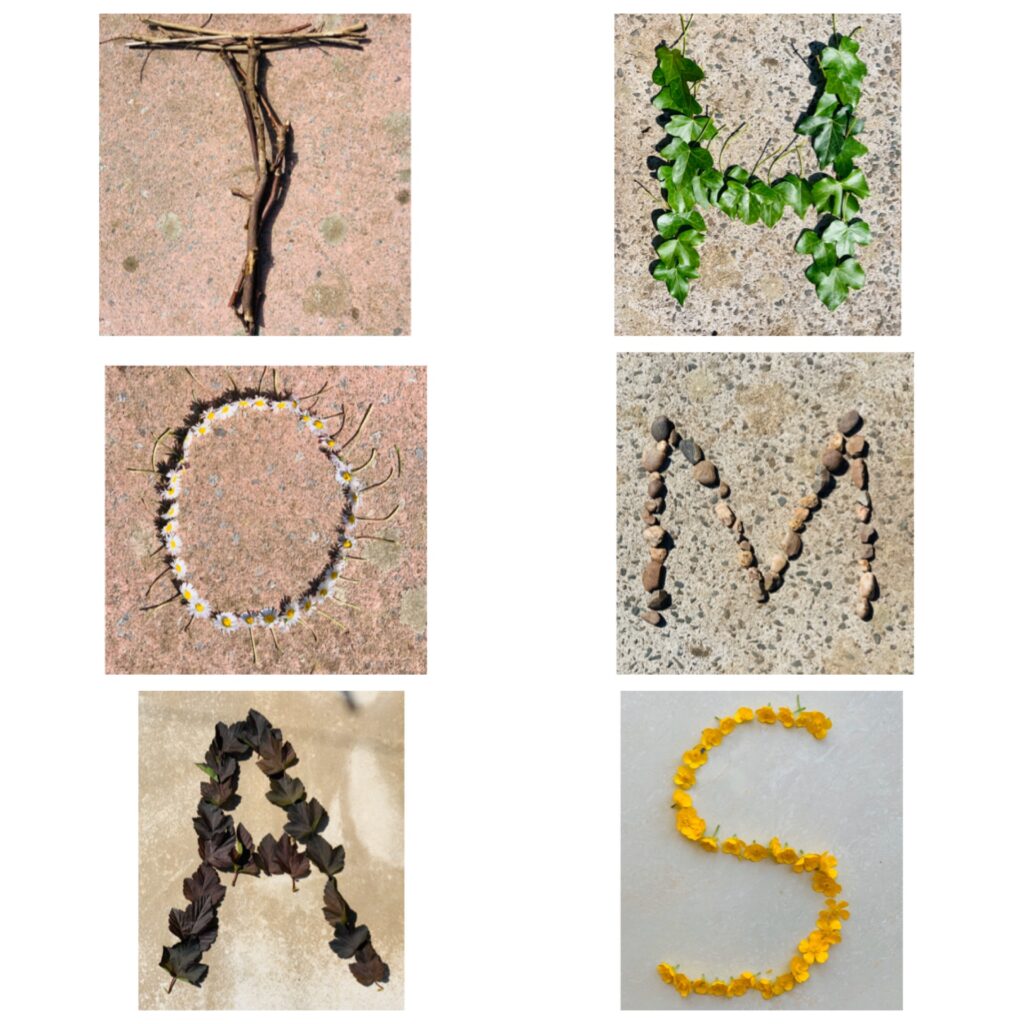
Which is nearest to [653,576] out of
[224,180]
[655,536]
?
[655,536]

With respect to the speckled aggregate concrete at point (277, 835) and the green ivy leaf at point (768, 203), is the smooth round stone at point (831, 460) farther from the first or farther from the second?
the speckled aggregate concrete at point (277, 835)

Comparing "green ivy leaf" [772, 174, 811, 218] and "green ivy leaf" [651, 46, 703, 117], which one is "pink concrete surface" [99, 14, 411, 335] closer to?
"green ivy leaf" [651, 46, 703, 117]

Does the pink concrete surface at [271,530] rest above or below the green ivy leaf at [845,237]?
below

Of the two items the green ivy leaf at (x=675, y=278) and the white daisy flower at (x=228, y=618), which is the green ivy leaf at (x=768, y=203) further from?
the white daisy flower at (x=228, y=618)

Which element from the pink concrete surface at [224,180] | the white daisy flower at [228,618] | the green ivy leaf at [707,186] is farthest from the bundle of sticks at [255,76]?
the green ivy leaf at [707,186]

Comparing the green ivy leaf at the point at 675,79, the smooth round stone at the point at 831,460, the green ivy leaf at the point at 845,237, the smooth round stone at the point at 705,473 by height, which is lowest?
the smooth round stone at the point at 705,473
